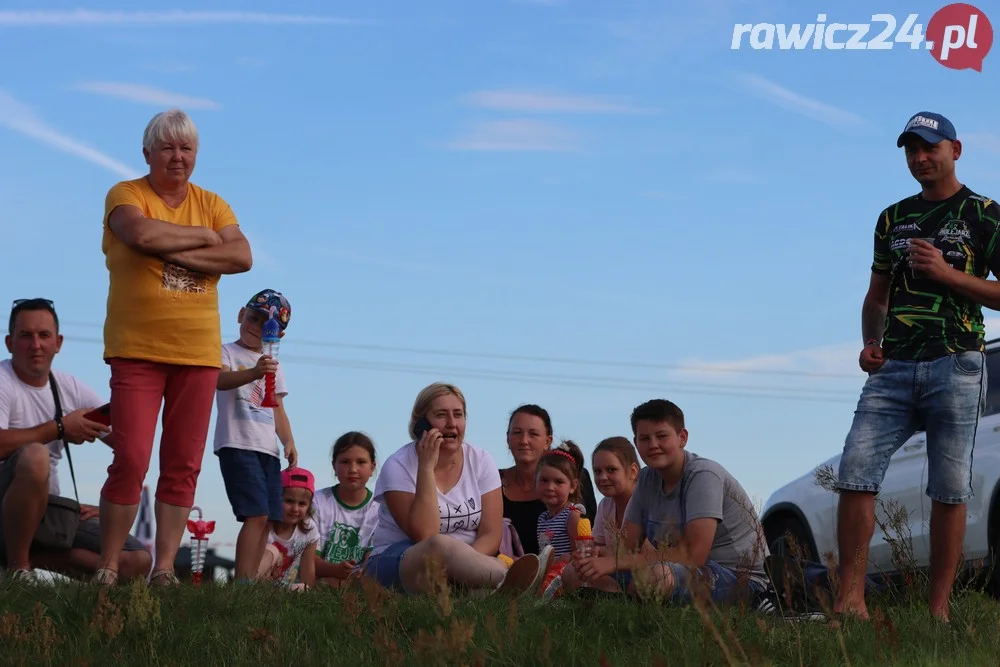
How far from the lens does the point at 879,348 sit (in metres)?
6.36

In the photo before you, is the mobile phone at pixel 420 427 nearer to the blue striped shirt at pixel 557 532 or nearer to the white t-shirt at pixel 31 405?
the blue striped shirt at pixel 557 532

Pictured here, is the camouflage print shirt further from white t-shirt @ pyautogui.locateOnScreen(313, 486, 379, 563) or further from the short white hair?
white t-shirt @ pyautogui.locateOnScreen(313, 486, 379, 563)

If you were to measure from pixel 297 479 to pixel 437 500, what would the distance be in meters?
2.25

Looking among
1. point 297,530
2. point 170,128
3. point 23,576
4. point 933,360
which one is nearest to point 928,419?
point 933,360

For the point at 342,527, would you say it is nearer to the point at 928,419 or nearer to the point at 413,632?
the point at 413,632

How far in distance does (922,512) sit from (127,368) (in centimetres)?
585

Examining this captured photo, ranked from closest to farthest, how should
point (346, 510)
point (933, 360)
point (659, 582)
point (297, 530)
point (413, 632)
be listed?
point (659, 582)
point (413, 632)
point (933, 360)
point (297, 530)
point (346, 510)

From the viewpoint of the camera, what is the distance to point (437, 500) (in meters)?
7.62

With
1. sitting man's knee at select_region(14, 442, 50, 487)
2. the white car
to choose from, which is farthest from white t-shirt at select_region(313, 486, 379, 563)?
the white car

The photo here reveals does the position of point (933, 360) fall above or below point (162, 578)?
above

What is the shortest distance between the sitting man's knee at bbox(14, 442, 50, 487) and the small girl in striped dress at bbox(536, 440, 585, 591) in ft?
10.6

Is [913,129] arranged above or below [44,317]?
above

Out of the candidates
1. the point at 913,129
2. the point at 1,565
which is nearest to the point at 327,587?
the point at 1,565

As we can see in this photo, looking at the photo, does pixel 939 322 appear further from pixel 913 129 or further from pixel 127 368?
pixel 127 368
